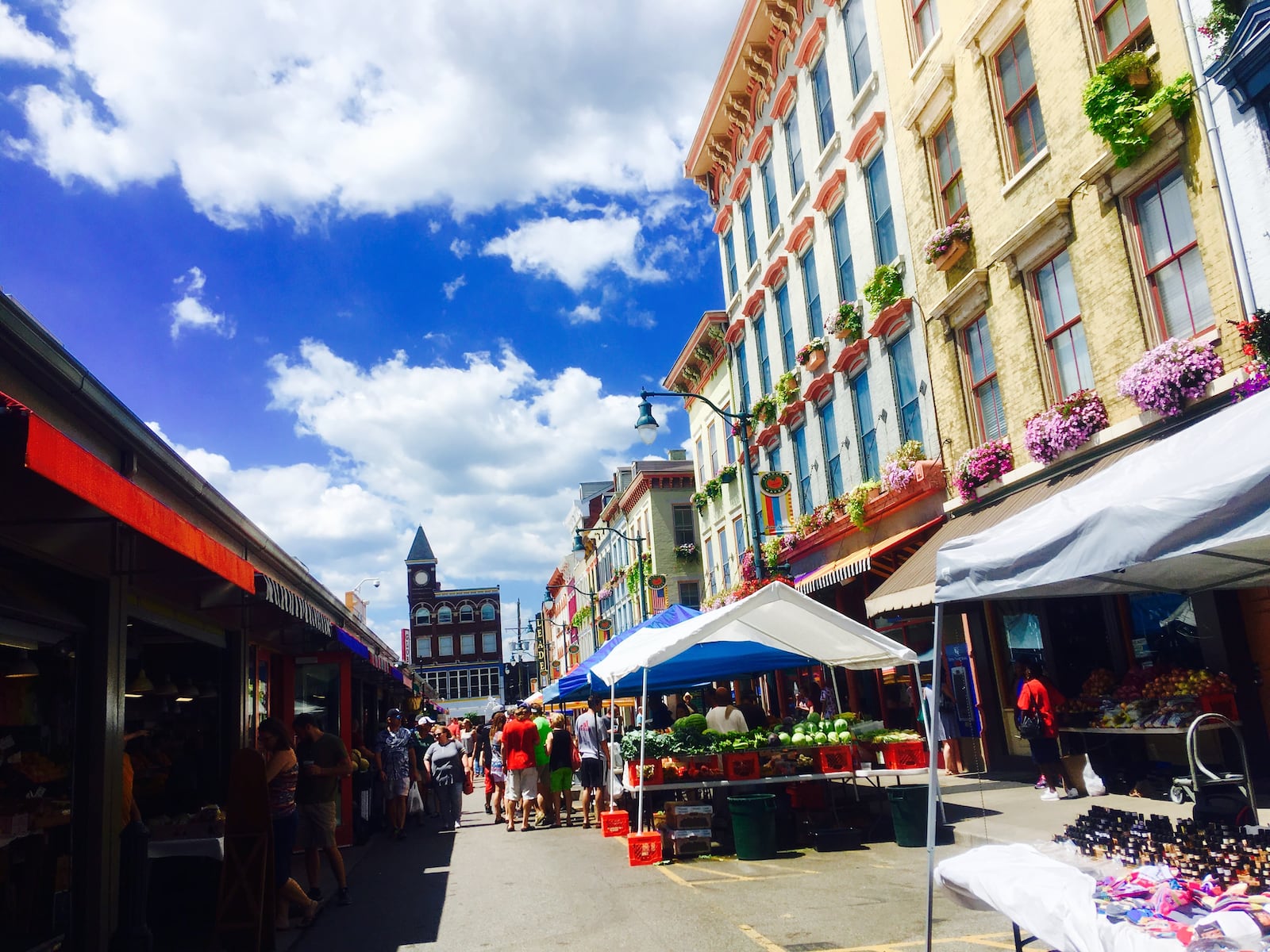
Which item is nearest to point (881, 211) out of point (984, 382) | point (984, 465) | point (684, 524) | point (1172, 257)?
point (984, 382)

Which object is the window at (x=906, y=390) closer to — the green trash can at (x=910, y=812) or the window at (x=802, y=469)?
the window at (x=802, y=469)

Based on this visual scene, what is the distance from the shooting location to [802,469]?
2466 cm

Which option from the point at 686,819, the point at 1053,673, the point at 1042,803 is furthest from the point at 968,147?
the point at 686,819

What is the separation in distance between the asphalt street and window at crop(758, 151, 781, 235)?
18.1 metres

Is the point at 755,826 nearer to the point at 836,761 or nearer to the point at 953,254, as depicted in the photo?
the point at 836,761

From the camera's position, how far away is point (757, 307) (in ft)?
89.9

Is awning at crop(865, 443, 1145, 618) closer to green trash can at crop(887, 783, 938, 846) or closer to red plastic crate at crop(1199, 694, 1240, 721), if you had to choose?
green trash can at crop(887, 783, 938, 846)

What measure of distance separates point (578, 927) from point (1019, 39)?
14025 millimetres

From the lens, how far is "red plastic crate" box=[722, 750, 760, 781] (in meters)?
11.9

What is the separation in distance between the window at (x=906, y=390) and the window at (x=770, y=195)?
7.94 meters

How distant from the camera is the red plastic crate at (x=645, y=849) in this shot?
36.4 feet

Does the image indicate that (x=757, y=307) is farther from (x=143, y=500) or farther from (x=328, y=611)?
(x=143, y=500)

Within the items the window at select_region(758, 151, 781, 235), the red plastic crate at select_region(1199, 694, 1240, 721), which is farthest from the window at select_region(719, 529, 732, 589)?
the red plastic crate at select_region(1199, 694, 1240, 721)

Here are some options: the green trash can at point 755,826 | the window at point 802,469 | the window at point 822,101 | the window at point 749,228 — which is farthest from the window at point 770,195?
the green trash can at point 755,826
